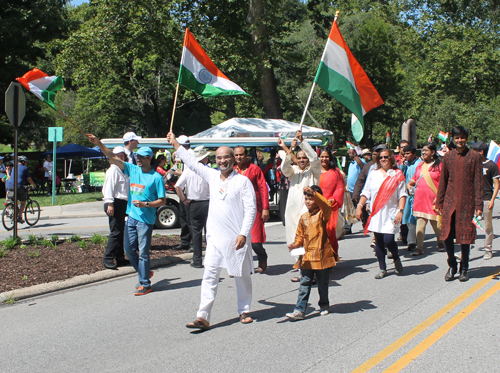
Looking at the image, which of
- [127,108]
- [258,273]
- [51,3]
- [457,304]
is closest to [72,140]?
[127,108]

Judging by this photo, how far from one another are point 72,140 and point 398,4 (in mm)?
35802

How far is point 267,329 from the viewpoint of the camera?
526 centimetres

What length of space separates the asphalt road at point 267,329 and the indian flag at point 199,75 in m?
2.78

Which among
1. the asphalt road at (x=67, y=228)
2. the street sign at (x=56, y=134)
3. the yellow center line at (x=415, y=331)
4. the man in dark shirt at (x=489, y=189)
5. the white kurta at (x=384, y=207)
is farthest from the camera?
the street sign at (x=56, y=134)

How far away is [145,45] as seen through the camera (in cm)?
2383

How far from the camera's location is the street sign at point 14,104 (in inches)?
346

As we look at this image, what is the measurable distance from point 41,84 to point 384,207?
5.23 m

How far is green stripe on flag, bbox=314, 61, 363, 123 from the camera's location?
8273mm

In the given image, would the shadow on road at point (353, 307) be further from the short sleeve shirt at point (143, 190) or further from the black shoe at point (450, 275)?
the short sleeve shirt at point (143, 190)

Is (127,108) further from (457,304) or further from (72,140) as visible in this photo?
(457,304)

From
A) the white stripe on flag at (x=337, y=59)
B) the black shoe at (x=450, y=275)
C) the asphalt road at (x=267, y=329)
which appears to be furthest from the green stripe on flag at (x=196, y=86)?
the black shoe at (x=450, y=275)

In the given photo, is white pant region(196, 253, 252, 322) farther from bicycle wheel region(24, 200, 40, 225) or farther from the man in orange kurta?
bicycle wheel region(24, 200, 40, 225)

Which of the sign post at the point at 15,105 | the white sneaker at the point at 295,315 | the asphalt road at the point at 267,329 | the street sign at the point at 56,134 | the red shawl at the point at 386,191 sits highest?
the street sign at the point at 56,134

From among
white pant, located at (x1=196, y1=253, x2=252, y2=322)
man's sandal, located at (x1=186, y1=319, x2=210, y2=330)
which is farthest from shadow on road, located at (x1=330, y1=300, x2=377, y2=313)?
man's sandal, located at (x1=186, y1=319, x2=210, y2=330)
